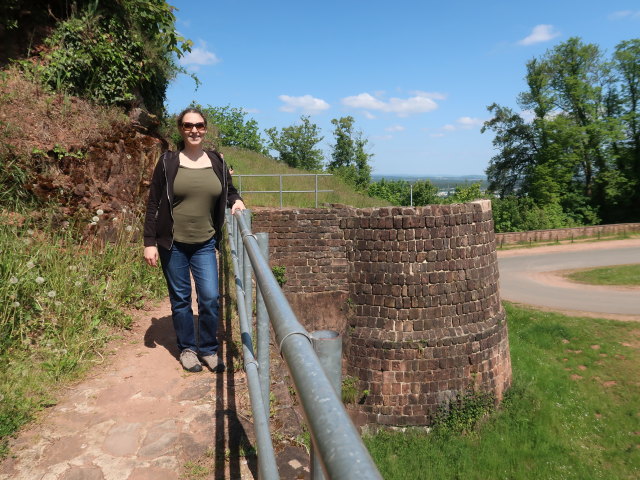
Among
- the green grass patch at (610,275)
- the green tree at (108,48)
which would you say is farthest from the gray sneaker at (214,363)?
the green grass patch at (610,275)

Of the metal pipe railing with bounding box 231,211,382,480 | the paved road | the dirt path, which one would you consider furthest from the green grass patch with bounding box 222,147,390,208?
the metal pipe railing with bounding box 231,211,382,480

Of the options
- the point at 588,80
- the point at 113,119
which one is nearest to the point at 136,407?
the point at 113,119

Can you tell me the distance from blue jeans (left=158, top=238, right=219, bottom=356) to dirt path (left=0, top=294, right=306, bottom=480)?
311 millimetres

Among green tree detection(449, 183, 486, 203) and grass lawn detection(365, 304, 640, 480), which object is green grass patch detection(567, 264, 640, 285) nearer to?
grass lawn detection(365, 304, 640, 480)

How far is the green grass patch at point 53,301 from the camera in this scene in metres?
2.94

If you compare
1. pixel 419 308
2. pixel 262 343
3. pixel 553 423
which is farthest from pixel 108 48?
pixel 553 423

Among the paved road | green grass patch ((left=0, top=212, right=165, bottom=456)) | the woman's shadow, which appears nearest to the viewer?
green grass patch ((left=0, top=212, right=165, bottom=456))

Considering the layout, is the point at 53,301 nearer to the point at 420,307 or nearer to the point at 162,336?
the point at 162,336

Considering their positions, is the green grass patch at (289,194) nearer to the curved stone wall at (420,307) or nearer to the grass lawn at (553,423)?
the curved stone wall at (420,307)

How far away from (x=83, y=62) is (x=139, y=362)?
5.94 meters

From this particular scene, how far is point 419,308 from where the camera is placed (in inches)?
322

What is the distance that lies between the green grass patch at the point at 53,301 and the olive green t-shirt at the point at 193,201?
126 centimetres

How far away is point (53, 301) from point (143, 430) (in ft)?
5.97

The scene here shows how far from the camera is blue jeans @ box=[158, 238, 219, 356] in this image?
10.6 feet
